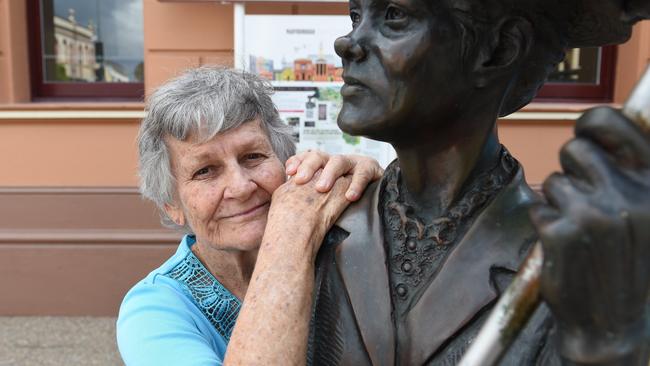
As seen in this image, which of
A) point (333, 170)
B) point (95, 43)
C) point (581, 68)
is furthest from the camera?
point (95, 43)

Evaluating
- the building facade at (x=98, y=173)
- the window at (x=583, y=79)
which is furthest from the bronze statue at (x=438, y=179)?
the window at (x=583, y=79)

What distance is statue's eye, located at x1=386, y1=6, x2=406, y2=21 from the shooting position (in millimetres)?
1007

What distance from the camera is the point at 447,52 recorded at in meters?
1.00

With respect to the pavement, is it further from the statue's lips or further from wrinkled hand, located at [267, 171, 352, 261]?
the statue's lips

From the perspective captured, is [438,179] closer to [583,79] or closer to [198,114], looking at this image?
[198,114]

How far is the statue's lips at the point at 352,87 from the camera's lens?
1054 mm

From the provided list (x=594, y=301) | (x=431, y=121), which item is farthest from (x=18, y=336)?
(x=594, y=301)

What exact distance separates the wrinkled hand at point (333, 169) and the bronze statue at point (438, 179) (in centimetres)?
6

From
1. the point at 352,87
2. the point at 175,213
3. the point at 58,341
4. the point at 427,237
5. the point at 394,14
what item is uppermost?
the point at 394,14

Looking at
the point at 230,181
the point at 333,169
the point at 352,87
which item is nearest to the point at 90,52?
the point at 230,181

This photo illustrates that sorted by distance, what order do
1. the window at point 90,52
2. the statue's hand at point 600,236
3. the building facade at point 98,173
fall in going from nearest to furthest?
the statue's hand at point 600,236 < the building facade at point 98,173 < the window at point 90,52

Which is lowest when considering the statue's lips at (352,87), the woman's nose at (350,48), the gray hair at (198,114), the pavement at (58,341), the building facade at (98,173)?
the pavement at (58,341)

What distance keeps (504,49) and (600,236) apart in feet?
1.44

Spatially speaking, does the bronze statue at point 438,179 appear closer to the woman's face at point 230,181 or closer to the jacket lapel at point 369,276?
the jacket lapel at point 369,276
